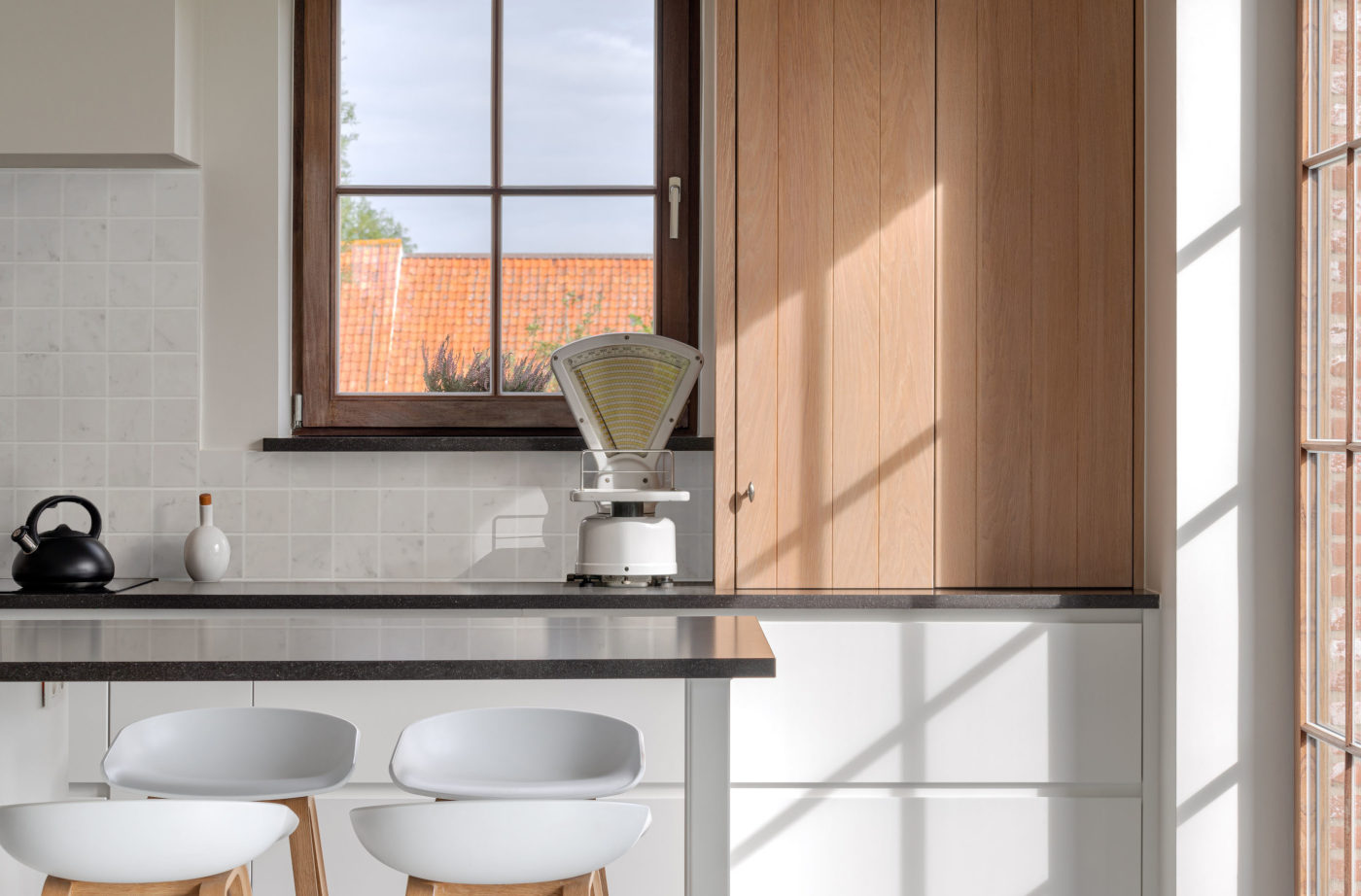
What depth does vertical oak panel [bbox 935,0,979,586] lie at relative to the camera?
265cm

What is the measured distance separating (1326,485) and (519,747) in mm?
1673

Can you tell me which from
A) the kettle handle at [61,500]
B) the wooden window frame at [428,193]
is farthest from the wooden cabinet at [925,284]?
the kettle handle at [61,500]

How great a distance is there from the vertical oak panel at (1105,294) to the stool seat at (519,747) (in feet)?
4.55

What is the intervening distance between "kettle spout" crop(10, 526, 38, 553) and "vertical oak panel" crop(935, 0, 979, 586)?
80.5 inches

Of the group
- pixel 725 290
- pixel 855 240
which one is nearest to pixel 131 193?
pixel 725 290

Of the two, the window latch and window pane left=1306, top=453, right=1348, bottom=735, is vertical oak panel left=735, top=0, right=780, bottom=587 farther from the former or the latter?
window pane left=1306, top=453, right=1348, bottom=735

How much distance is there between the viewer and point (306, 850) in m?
1.76

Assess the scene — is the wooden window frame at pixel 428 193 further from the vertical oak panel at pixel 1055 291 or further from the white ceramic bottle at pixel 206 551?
the vertical oak panel at pixel 1055 291

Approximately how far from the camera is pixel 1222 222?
8.11 ft

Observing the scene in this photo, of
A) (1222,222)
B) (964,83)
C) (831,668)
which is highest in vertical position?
(964,83)

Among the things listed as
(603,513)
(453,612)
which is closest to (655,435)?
(603,513)

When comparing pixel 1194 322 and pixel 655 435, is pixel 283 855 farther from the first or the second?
pixel 1194 322

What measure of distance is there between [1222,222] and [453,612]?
6.00ft

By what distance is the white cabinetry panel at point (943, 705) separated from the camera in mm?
2531
